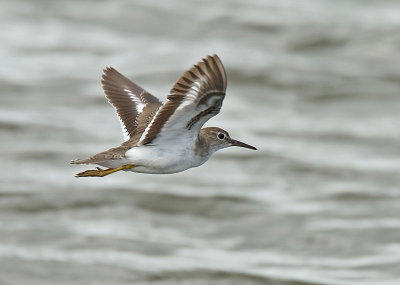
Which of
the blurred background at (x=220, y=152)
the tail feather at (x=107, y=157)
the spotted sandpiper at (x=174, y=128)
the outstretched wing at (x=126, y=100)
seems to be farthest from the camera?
the blurred background at (x=220, y=152)

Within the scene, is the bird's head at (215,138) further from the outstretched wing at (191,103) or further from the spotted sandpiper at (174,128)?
the outstretched wing at (191,103)

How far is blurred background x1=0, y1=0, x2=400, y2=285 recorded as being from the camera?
19000 millimetres

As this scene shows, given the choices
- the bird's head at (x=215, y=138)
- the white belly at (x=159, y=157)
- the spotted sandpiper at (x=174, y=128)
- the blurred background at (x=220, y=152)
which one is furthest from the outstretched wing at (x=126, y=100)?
the blurred background at (x=220, y=152)

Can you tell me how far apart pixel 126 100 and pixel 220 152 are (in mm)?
13433

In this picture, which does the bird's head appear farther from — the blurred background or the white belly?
the blurred background

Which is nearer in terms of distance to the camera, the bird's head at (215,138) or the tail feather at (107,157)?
the tail feather at (107,157)

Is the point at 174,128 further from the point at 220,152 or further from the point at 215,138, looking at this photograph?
the point at 220,152

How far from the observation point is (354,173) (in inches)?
894

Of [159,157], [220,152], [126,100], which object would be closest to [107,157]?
[159,157]

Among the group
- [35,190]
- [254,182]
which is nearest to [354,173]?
[254,182]

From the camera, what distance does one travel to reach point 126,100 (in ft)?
34.9

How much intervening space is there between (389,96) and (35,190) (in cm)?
1060

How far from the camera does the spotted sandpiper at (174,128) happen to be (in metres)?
7.96

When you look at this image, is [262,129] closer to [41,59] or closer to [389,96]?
[389,96]
